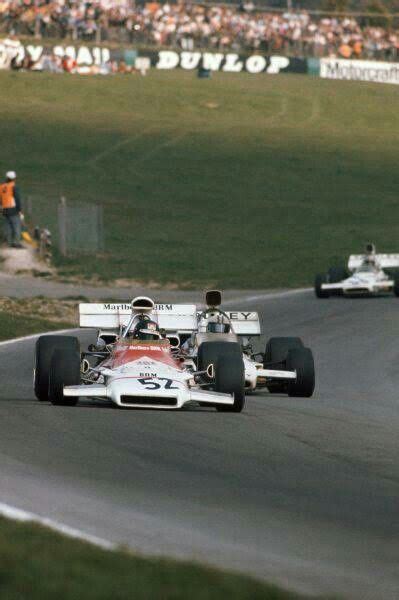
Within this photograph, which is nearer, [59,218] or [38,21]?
[59,218]

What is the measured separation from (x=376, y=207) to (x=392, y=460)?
1363 inches

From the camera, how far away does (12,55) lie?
5978 cm

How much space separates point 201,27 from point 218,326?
56353 mm

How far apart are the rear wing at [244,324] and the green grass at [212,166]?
16395mm

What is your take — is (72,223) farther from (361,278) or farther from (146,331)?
(146,331)

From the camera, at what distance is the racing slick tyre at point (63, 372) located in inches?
494

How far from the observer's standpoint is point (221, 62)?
70.7 metres

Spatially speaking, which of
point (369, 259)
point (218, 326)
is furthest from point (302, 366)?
point (369, 259)

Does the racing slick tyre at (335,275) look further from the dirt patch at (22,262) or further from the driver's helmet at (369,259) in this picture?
→ the dirt patch at (22,262)

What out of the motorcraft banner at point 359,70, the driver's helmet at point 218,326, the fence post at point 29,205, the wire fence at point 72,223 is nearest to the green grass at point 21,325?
the driver's helmet at point 218,326

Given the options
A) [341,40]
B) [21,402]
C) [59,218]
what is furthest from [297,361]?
[341,40]

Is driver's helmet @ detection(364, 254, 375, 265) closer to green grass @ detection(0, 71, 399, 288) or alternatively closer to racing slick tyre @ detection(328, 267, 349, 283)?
racing slick tyre @ detection(328, 267, 349, 283)

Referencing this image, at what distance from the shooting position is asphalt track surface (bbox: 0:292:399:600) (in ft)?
22.2

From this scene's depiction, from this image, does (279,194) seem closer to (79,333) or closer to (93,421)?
(79,333)
